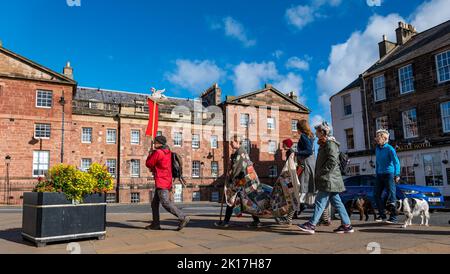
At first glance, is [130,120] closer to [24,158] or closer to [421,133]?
[24,158]

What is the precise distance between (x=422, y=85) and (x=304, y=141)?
19.6 meters

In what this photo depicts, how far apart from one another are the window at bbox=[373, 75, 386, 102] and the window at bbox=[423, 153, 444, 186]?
5.83m

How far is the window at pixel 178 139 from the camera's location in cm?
3456

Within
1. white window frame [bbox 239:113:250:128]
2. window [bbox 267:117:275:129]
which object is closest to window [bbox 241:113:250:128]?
white window frame [bbox 239:113:250:128]

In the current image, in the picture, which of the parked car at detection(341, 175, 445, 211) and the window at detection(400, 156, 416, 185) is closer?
the parked car at detection(341, 175, 445, 211)

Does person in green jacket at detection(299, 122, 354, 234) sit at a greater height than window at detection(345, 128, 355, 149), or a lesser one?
lesser

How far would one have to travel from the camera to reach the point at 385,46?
27047mm

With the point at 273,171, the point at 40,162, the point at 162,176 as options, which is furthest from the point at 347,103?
the point at 40,162

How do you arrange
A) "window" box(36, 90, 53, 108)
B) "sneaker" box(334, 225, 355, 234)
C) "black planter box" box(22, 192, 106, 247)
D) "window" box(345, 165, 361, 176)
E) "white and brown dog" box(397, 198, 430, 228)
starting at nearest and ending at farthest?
"black planter box" box(22, 192, 106, 247), "sneaker" box(334, 225, 355, 234), "white and brown dog" box(397, 198, 430, 228), "window" box(345, 165, 361, 176), "window" box(36, 90, 53, 108)

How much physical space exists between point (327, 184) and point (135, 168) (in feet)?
94.5

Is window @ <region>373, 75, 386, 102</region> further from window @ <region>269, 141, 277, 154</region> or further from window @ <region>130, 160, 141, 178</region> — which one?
window @ <region>130, 160, 141, 178</region>

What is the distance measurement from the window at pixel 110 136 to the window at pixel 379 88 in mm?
23529

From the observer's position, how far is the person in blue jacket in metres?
7.12

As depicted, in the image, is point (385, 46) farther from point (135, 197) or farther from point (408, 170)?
point (135, 197)
